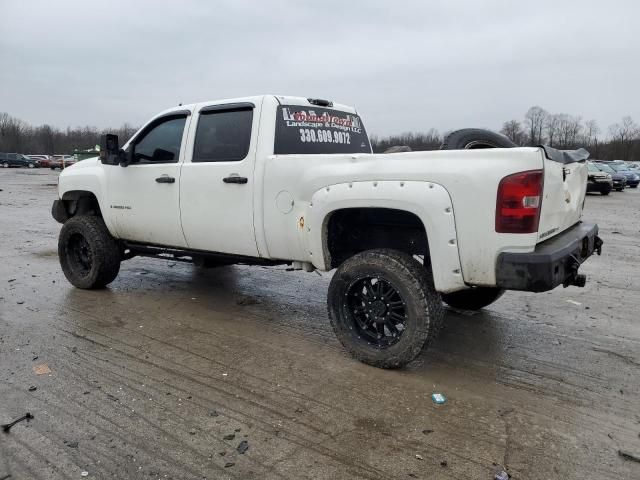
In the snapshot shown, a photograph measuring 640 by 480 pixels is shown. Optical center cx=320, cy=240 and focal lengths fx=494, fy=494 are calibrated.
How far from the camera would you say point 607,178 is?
23453mm

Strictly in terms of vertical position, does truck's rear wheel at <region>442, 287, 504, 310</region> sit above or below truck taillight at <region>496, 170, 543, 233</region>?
below

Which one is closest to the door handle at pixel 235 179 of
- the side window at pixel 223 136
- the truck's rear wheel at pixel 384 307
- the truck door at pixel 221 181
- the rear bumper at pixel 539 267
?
the truck door at pixel 221 181

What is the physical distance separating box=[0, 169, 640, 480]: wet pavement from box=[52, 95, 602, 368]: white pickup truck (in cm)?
47

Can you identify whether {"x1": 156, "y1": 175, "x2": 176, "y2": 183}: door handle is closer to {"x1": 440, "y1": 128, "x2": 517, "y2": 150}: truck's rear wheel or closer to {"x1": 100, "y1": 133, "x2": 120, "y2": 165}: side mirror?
{"x1": 100, "y1": 133, "x2": 120, "y2": 165}: side mirror

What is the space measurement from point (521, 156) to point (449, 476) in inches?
71.2

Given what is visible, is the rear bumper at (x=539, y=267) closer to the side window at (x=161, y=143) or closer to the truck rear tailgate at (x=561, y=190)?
the truck rear tailgate at (x=561, y=190)

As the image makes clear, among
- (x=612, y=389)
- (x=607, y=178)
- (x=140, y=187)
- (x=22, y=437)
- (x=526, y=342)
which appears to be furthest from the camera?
(x=607, y=178)

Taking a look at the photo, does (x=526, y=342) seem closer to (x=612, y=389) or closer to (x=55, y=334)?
(x=612, y=389)

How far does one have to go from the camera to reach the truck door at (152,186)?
4.84 metres

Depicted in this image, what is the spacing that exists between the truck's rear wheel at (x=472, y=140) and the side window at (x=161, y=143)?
8.54 ft

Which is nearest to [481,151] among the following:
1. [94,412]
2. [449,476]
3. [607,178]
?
[449,476]

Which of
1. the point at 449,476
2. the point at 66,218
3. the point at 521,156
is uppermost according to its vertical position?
the point at 521,156

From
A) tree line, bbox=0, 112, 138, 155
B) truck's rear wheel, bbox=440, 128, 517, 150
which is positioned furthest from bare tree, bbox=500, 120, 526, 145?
tree line, bbox=0, 112, 138, 155

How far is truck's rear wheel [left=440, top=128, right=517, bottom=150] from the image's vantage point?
385 cm
